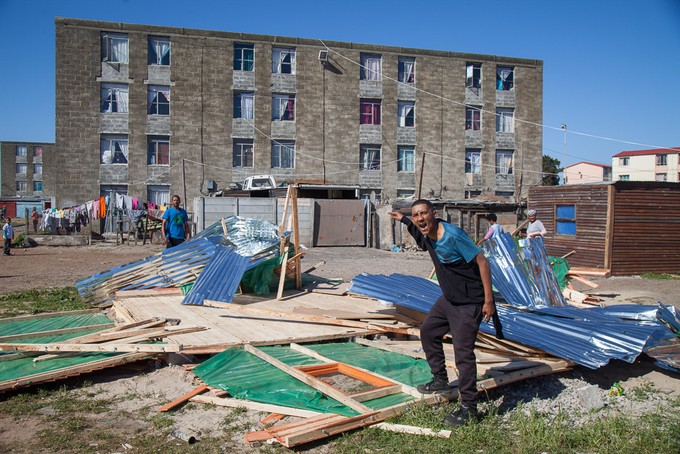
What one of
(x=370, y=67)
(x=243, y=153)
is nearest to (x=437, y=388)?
(x=243, y=153)

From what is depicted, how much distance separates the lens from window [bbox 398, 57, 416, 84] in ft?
113

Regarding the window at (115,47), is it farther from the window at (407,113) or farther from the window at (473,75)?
the window at (473,75)

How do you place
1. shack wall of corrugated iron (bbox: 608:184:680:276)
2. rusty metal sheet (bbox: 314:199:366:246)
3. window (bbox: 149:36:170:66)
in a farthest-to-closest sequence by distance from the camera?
window (bbox: 149:36:170:66) → rusty metal sheet (bbox: 314:199:366:246) → shack wall of corrugated iron (bbox: 608:184:680:276)

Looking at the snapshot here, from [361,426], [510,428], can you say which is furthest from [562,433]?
[361,426]

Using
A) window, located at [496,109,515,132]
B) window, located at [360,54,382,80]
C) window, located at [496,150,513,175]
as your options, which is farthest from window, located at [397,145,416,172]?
window, located at [496,109,515,132]

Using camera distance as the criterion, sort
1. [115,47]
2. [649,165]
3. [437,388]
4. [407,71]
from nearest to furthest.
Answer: [437,388], [115,47], [407,71], [649,165]

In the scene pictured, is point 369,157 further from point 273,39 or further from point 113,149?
point 113,149

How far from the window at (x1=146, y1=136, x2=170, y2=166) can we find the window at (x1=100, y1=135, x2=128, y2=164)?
1280 mm

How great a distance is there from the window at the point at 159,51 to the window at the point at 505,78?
824 inches

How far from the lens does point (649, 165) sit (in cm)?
6725

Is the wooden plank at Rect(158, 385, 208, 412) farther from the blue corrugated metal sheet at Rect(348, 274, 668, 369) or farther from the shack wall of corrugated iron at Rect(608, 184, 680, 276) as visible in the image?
the shack wall of corrugated iron at Rect(608, 184, 680, 276)

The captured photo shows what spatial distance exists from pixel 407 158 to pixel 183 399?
3083 centimetres

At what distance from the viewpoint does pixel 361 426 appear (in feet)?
13.5

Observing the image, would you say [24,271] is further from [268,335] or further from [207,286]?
[268,335]
